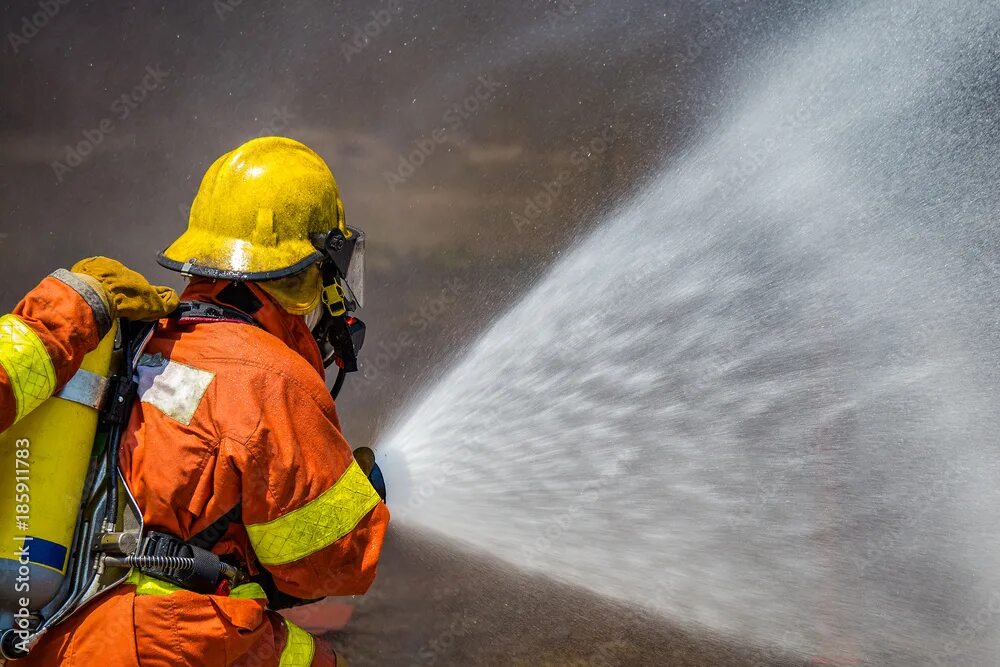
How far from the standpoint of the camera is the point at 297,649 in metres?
2.64

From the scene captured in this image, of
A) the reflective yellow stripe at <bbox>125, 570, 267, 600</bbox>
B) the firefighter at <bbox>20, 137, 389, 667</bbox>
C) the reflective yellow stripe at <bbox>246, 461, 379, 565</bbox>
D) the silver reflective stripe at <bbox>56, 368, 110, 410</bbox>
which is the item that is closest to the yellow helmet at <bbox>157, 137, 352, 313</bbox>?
the firefighter at <bbox>20, 137, 389, 667</bbox>

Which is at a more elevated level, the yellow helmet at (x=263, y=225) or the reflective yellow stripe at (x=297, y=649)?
the yellow helmet at (x=263, y=225)

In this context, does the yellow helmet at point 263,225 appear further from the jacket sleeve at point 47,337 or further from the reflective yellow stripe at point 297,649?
the reflective yellow stripe at point 297,649

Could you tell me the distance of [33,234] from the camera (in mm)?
6953

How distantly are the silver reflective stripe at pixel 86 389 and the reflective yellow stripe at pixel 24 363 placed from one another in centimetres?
17

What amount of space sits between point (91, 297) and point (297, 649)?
1.15 m

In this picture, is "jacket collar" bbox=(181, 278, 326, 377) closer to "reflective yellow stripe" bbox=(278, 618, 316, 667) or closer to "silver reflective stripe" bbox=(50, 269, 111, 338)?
"silver reflective stripe" bbox=(50, 269, 111, 338)

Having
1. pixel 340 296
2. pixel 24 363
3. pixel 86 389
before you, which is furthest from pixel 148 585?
pixel 340 296

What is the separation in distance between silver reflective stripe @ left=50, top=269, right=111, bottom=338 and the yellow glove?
0.04 metres

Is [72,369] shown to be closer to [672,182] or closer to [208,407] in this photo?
[208,407]

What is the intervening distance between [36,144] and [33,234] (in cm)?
67

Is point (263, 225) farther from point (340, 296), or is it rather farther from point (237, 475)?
point (237, 475)

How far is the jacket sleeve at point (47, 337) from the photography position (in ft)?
6.49

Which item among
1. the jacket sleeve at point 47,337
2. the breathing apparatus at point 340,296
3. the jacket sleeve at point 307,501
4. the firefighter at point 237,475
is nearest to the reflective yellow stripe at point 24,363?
the jacket sleeve at point 47,337
